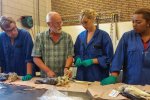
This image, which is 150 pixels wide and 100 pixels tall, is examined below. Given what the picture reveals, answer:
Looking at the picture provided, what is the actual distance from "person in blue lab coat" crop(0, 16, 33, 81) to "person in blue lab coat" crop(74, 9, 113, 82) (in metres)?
0.51

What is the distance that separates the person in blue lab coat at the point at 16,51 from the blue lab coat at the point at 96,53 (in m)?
0.51

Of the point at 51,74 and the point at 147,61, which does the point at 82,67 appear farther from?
the point at 147,61

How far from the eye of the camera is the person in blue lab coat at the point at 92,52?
2306 millimetres

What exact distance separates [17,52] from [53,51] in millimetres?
444

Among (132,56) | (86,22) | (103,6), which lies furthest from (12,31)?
(103,6)

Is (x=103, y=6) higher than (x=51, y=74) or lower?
higher

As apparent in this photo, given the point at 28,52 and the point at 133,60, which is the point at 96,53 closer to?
the point at 133,60

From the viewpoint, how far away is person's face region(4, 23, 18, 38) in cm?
233

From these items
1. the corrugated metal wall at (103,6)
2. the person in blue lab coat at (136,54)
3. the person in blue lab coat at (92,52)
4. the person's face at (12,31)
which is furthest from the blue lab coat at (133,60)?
the corrugated metal wall at (103,6)

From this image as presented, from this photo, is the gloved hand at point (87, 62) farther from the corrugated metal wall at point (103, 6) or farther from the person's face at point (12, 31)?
the corrugated metal wall at point (103, 6)

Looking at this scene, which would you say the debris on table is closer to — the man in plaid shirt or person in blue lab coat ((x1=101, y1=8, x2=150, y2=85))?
person in blue lab coat ((x1=101, y1=8, x2=150, y2=85))

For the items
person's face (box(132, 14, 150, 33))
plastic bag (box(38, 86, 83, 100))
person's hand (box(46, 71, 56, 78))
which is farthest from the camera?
person's hand (box(46, 71, 56, 78))

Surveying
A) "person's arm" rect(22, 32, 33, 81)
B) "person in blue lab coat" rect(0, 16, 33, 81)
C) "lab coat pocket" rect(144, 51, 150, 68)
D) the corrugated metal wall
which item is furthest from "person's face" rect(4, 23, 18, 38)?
the corrugated metal wall

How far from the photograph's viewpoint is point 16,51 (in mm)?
2492
